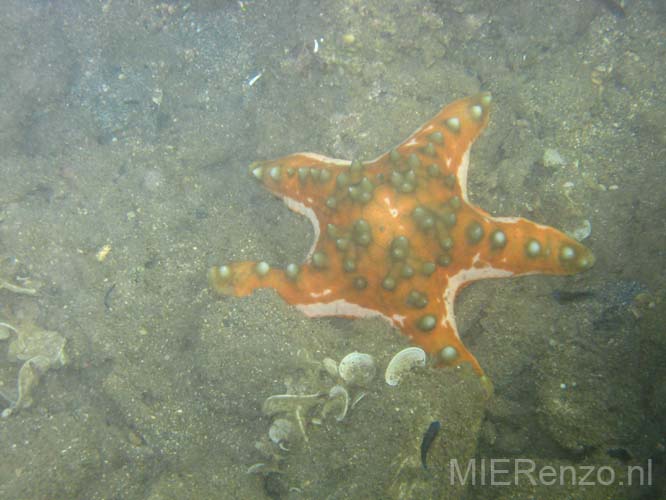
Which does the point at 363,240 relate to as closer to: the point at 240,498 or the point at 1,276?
the point at 240,498

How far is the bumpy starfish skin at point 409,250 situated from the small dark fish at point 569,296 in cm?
31

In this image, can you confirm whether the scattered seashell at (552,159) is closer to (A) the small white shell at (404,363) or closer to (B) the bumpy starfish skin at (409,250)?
(B) the bumpy starfish skin at (409,250)

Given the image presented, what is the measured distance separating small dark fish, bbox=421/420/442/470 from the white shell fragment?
613 millimetres

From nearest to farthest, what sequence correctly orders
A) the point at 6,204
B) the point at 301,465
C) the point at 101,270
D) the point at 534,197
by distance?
the point at 301,465
the point at 534,197
the point at 101,270
the point at 6,204

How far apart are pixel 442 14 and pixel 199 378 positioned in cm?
539

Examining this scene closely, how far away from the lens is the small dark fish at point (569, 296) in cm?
391

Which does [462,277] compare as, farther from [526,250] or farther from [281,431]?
[281,431]

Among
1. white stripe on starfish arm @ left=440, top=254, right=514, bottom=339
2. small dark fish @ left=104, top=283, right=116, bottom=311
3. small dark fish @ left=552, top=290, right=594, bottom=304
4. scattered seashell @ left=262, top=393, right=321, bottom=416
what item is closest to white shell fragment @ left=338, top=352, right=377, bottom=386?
scattered seashell @ left=262, top=393, right=321, bottom=416

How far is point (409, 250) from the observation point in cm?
358

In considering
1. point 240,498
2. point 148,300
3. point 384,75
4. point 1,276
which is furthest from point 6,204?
point 384,75

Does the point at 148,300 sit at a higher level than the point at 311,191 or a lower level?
lower

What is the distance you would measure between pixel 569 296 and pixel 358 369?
82.9 inches

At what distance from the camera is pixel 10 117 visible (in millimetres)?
6457

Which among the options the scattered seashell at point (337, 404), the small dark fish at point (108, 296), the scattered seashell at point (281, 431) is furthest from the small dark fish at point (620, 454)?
the small dark fish at point (108, 296)
